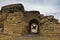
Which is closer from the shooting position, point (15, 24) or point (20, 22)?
point (15, 24)

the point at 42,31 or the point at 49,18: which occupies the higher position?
the point at 49,18

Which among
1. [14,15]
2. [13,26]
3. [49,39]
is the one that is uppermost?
[14,15]

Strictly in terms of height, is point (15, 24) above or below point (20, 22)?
below

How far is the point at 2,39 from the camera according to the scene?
12984mm

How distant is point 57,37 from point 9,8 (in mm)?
9376

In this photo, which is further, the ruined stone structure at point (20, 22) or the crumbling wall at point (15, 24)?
the crumbling wall at point (15, 24)

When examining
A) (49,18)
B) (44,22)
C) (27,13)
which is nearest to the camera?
(44,22)

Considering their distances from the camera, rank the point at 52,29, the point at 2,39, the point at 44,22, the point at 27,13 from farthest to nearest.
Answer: the point at 27,13, the point at 44,22, the point at 52,29, the point at 2,39

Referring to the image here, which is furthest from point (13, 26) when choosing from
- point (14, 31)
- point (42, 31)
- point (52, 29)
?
point (52, 29)

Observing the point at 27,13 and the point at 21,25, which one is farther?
the point at 27,13

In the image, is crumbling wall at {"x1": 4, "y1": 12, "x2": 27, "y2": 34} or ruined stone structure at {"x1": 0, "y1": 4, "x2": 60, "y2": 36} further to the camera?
crumbling wall at {"x1": 4, "y1": 12, "x2": 27, "y2": 34}

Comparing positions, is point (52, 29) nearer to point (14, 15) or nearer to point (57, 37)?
point (57, 37)

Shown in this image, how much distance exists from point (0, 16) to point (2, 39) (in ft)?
30.0

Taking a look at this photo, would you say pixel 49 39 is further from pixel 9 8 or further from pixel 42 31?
pixel 9 8
